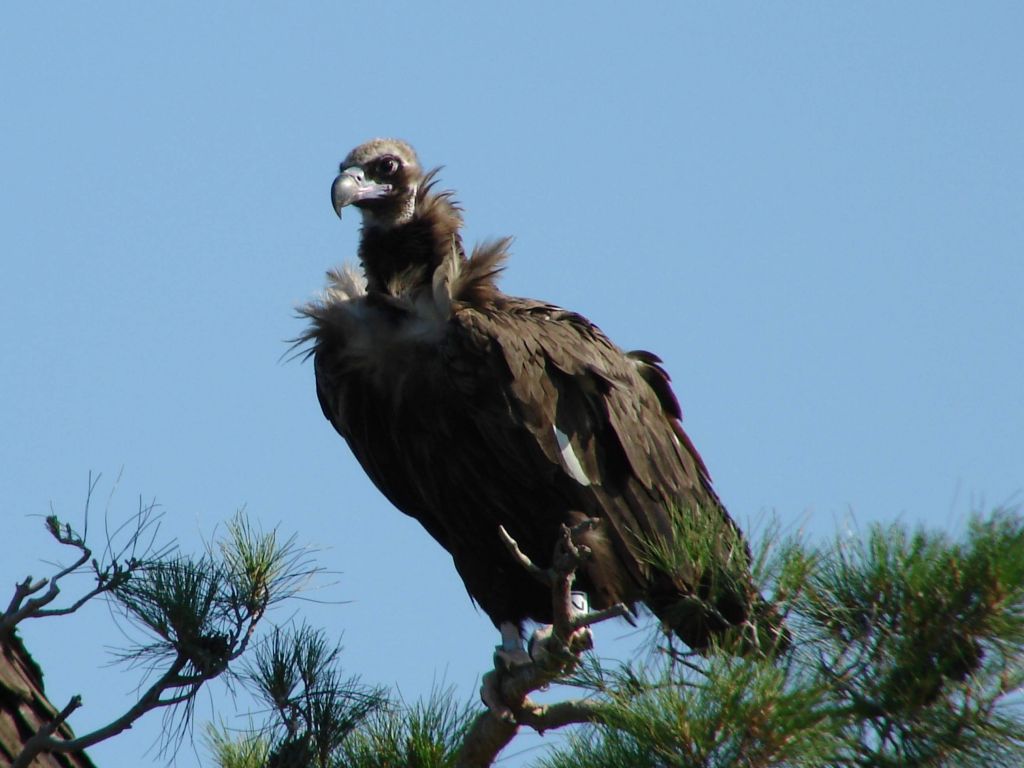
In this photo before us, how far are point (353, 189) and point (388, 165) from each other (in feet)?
0.81

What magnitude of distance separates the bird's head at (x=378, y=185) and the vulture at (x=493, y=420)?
0.11 ft

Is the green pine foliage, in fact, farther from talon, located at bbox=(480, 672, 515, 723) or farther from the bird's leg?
the bird's leg

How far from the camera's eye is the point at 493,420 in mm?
5883

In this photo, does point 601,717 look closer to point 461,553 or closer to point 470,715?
point 470,715

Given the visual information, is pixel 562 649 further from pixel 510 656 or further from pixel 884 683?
pixel 510 656

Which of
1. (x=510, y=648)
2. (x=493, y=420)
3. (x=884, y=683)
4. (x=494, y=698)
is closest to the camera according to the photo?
(x=884, y=683)

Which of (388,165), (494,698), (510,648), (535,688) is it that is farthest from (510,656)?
(388,165)

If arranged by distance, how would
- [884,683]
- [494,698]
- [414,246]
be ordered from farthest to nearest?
[414,246], [494,698], [884,683]

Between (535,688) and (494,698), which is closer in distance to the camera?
(535,688)

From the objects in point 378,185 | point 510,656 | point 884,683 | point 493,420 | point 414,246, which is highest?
point 378,185

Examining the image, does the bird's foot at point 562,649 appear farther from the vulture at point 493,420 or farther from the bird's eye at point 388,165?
the bird's eye at point 388,165

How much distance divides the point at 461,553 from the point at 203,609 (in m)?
1.78

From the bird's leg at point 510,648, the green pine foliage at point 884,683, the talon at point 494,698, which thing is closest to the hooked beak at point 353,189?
the bird's leg at point 510,648

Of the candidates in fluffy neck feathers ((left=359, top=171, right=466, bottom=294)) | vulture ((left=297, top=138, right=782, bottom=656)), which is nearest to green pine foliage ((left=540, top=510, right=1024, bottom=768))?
vulture ((left=297, top=138, right=782, bottom=656))
